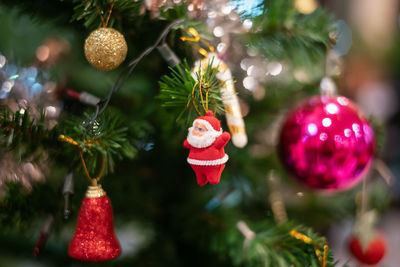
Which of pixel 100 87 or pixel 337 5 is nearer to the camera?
pixel 100 87

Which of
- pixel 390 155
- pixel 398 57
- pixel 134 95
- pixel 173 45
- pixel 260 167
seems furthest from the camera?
pixel 390 155

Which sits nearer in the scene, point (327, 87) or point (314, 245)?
point (314, 245)

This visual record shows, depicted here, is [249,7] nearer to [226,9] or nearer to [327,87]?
[226,9]

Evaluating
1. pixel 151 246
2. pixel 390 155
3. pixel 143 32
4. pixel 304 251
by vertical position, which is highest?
→ pixel 143 32

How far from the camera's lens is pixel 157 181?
668mm

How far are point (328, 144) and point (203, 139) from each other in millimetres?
215

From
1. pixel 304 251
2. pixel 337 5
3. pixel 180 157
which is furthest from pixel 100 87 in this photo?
pixel 337 5

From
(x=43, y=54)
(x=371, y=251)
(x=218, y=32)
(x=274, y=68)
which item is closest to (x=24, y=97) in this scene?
(x=43, y=54)

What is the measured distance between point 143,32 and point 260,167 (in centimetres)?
39

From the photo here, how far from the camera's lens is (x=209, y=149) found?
14.1 inches

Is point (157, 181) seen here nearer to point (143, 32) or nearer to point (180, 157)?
point (180, 157)

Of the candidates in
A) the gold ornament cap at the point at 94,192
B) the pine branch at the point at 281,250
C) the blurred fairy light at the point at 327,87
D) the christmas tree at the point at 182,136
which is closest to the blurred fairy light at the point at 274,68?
the christmas tree at the point at 182,136

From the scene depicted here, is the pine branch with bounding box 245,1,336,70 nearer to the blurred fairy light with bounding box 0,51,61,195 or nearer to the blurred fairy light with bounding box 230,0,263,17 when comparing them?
the blurred fairy light with bounding box 230,0,263,17

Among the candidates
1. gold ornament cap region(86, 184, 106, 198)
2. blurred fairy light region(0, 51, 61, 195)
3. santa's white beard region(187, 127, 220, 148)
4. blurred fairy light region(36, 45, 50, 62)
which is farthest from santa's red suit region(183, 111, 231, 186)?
blurred fairy light region(36, 45, 50, 62)
